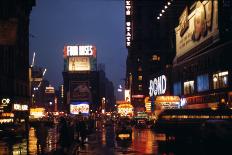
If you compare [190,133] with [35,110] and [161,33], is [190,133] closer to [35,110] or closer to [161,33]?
[35,110]

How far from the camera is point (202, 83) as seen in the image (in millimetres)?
79438

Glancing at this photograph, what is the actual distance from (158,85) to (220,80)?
149ft

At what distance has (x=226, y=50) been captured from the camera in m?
67.7

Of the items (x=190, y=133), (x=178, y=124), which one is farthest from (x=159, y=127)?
(x=190, y=133)

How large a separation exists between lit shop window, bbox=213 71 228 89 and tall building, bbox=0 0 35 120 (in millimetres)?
29929

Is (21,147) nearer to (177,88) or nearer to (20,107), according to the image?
(177,88)

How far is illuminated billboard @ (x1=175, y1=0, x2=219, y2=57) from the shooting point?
2813 inches

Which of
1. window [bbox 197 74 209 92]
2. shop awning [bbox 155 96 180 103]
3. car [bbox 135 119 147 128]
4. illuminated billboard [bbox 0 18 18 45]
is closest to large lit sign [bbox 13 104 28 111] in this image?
car [bbox 135 119 147 128]

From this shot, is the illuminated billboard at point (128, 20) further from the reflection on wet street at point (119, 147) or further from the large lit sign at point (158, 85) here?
the reflection on wet street at point (119, 147)

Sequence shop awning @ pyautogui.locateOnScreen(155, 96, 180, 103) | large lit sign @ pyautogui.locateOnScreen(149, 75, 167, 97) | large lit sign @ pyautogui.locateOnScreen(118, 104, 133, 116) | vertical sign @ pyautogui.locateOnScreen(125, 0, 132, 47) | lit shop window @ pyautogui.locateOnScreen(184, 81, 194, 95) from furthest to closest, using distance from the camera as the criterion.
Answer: vertical sign @ pyautogui.locateOnScreen(125, 0, 132, 47) < large lit sign @ pyautogui.locateOnScreen(118, 104, 133, 116) < large lit sign @ pyautogui.locateOnScreen(149, 75, 167, 97) < lit shop window @ pyautogui.locateOnScreen(184, 81, 194, 95) < shop awning @ pyautogui.locateOnScreen(155, 96, 180, 103)

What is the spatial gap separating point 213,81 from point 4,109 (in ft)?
109

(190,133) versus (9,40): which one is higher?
(9,40)

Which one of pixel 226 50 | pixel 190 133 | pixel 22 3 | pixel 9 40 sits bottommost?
pixel 190 133

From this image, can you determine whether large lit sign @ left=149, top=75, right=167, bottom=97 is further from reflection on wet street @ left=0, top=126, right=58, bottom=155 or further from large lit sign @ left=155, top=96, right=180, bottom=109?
reflection on wet street @ left=0, top=126, right=58, bottom=155
